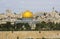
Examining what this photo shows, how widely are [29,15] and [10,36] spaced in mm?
16676

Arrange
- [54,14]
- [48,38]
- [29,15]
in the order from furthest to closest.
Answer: [54,14], [29,15], [48,38]

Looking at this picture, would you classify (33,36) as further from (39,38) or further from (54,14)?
(54,14)

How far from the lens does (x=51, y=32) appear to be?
33.5 feet

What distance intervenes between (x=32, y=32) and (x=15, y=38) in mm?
710

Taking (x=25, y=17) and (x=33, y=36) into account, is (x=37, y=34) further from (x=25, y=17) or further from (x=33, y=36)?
(x=25, y=17)

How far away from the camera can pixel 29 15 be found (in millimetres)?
26781

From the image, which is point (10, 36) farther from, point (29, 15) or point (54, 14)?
point (54, 14)

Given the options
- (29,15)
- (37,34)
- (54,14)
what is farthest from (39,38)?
(54,14)

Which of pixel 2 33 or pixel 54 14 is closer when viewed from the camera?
pixel 2 33

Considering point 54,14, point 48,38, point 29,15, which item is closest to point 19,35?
point 48,38

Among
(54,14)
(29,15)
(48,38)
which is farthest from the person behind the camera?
(54,14)

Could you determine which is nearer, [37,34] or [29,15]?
[37,34]

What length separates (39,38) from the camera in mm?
10117

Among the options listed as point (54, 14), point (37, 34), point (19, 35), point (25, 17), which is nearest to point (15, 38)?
point (19, 35)
